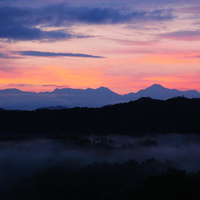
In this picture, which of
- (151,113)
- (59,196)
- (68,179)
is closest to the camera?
(59,196)

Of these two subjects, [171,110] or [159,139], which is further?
[171,110]

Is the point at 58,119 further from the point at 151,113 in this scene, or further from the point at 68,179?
the point at 68,179

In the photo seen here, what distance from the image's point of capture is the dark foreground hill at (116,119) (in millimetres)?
55300

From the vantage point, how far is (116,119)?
59.9 meters

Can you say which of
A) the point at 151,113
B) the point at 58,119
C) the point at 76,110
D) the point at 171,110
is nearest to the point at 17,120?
the point at 58,119

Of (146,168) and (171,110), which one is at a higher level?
(171,110)

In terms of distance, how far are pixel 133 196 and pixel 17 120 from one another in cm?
4858

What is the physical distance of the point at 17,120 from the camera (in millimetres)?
61656

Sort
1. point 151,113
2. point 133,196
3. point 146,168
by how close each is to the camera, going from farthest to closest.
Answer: point 151,113
point 146,168
point 133,196

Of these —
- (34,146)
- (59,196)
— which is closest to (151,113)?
(34,146)

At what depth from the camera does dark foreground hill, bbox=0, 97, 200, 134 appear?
55300mm

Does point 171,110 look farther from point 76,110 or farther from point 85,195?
point 85,195

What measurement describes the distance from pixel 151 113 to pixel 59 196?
45.0 m

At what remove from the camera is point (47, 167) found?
2208cm
